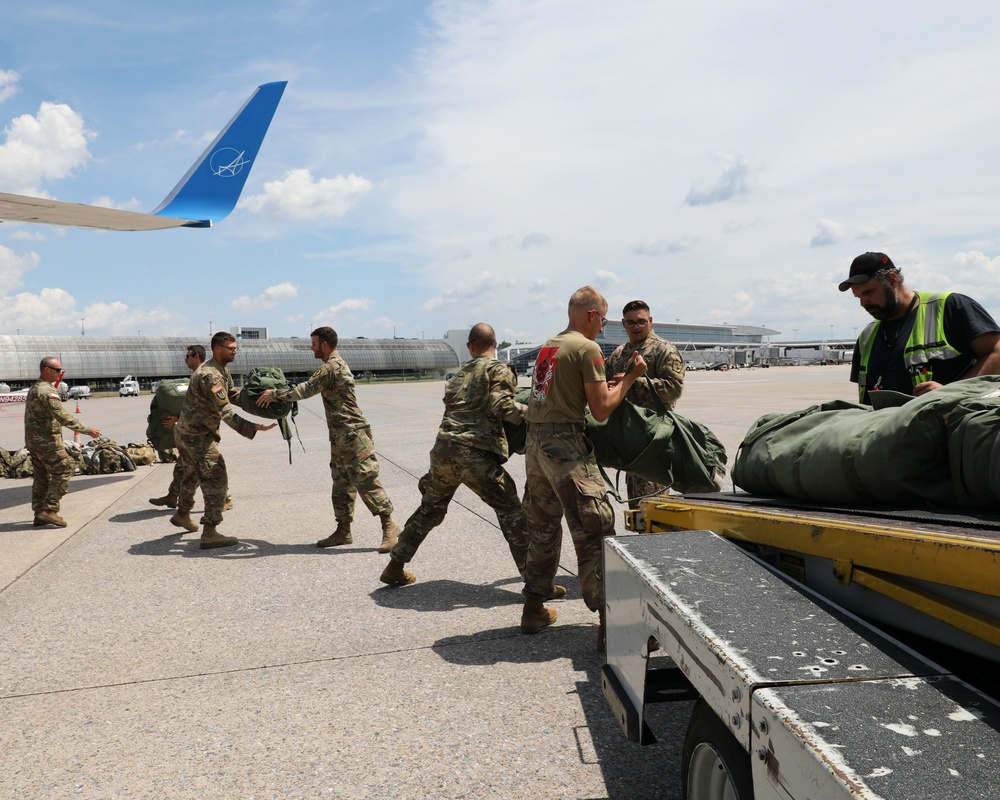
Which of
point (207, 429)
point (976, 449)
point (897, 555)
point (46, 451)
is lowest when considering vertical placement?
point (46, 451)

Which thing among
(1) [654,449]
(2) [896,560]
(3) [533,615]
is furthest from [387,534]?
(2) [896,560]

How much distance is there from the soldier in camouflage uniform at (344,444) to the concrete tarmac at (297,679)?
1.04 feet

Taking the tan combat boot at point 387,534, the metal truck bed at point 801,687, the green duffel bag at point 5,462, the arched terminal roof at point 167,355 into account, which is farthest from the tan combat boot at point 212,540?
the arched terminal roof at point 167,355

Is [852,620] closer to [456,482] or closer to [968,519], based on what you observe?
[968,519]

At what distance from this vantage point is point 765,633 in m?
1.89

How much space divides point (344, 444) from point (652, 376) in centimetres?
290

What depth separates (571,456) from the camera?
4098 mm

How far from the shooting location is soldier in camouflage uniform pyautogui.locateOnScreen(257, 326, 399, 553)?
266 inches

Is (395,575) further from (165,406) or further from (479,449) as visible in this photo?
(165,406)

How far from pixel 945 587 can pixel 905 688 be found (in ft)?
1.05

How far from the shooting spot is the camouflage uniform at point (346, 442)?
675cm

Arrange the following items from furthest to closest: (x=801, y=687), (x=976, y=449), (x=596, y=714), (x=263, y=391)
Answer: (x=263, y=391) < (x=596, y=714) < (x=976, y=449) < (x=801, y=687)

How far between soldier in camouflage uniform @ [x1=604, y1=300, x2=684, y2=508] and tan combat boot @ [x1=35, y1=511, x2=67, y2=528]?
637 centimetres

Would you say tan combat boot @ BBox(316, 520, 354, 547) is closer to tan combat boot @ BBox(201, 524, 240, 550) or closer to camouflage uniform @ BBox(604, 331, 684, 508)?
tan combat boot @ BBox(201, 524, 240, 550)
